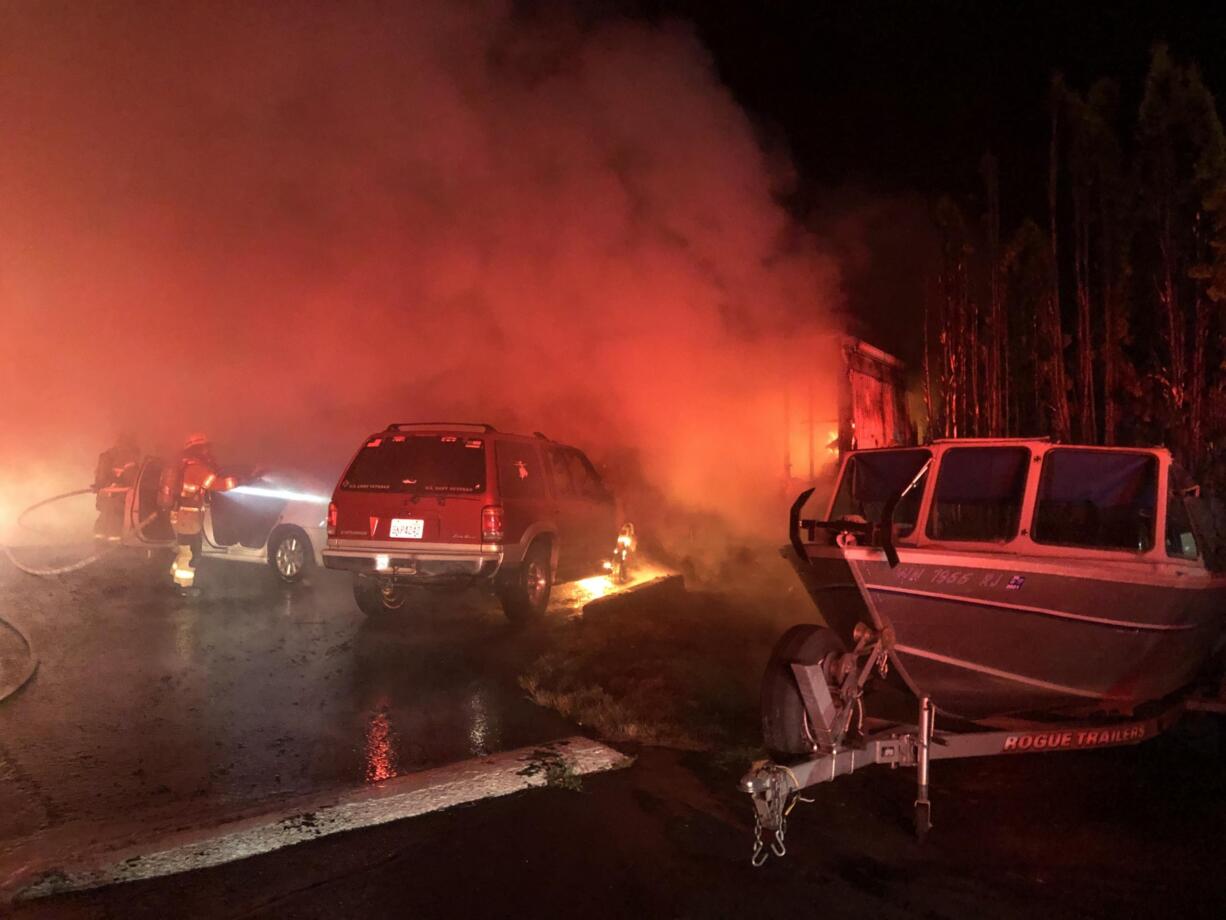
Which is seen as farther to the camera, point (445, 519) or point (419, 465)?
point (419, 465)

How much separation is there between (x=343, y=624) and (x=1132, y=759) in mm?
6366

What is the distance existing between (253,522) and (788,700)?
7408mm

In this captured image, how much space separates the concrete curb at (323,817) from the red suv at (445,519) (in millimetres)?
2843

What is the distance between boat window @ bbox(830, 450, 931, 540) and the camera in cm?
482

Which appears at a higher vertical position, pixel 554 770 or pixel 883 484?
pixel 883 484

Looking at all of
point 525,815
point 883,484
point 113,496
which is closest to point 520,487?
point 883,484

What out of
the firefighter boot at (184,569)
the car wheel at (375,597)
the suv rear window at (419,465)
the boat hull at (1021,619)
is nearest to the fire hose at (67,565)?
the firefighter boot at (184,569)

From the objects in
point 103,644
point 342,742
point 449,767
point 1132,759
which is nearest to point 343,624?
point 103,644

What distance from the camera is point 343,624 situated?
8.05 meters

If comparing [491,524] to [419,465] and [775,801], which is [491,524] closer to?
[419,465]

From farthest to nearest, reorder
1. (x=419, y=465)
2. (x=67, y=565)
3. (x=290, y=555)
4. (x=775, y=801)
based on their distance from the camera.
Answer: (x=67, y=565) < (x=290, y=555) < (x=419, y=465) < (x=775, y=801)

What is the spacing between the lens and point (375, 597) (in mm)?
8289

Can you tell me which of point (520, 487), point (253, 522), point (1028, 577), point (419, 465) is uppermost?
point (419, 465)

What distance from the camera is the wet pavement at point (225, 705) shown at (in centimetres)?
410
